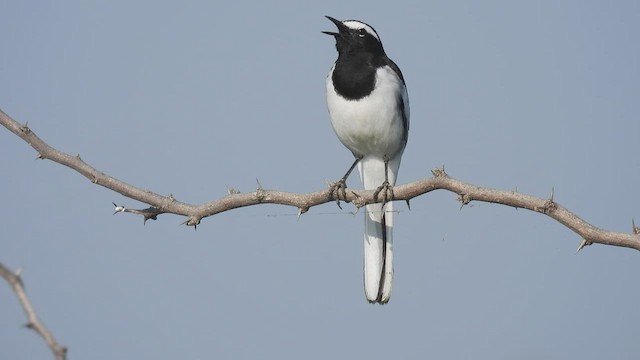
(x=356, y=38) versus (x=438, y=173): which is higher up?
(x=356, y=38)

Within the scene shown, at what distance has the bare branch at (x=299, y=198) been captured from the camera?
181 inches

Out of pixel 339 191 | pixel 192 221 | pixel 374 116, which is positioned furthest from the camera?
pixel 374 116

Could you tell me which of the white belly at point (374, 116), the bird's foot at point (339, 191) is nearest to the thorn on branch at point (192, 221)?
the bird's foot at point (339, 191)

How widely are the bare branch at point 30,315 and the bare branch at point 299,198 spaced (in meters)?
3.06

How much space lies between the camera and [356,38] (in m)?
8.34

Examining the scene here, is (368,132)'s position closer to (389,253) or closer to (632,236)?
(389,253)

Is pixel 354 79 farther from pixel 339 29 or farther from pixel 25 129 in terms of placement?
pixel 25 129

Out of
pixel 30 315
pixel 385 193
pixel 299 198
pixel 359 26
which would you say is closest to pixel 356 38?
pixel 359 26

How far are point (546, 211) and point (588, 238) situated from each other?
0.93ft

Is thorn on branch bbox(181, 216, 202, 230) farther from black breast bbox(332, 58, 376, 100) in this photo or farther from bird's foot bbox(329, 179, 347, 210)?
black breast bbox(332, 58, 376, 100)

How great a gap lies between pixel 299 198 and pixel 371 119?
7.65ft

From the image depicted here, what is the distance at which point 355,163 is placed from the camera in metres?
8.48

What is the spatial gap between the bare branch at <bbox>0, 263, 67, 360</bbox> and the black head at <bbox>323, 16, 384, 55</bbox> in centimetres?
641

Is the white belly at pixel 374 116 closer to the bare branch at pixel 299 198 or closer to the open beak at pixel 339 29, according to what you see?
the open beak at pixel 339 29
